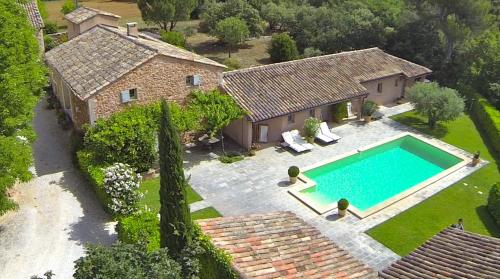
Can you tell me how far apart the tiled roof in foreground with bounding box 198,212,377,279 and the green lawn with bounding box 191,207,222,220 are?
7826 mm

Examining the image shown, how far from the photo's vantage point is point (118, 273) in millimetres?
12477

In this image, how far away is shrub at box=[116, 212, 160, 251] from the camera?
65.4ft

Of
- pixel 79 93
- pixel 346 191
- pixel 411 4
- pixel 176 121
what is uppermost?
pixel 411 4

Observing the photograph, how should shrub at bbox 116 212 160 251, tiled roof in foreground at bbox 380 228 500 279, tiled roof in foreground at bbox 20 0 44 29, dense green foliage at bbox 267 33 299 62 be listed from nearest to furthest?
tiled roof in foreground at bbox 380 228 500 279 < shrub at bbox 116 212 160 251 < tiled roof in foreground at bbox 20 0 44 29 < dense green foliage at bbox 267 33 299 62

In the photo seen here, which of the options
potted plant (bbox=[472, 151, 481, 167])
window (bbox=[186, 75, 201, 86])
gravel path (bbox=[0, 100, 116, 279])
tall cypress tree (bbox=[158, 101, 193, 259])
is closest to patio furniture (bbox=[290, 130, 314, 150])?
window (bbox=[186, 75, 201, 86])

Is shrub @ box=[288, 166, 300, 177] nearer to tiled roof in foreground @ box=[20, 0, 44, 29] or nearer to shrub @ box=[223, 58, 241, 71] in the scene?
shrub @ box=[223, 58, 241, 71]

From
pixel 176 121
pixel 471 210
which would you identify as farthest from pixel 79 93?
pixel 471 210

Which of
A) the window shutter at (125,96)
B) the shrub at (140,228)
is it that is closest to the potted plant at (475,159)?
the shrub at (140,228)

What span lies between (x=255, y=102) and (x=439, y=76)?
21.3 metres

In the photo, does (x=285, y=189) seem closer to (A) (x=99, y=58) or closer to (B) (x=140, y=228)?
(B) (x=140, y=228)

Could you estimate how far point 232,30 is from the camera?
5172 centimetres

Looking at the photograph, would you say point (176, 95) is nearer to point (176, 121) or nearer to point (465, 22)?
point (176, 121)

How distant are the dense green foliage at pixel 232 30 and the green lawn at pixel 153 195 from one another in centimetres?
2766

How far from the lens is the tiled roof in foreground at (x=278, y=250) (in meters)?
14.3
